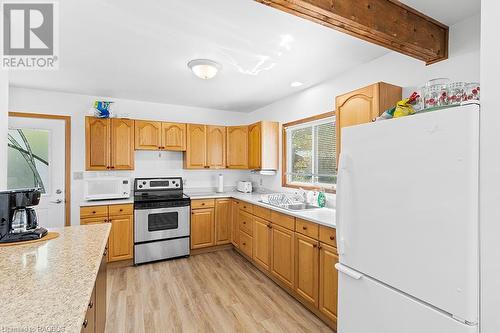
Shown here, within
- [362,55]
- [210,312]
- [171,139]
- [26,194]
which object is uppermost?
[362,55]

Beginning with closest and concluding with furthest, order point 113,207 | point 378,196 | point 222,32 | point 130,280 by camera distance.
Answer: point 378,196, point 222,32, point 130,280, point 113,207

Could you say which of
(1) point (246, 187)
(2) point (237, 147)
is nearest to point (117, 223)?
(1) point (246, 187)

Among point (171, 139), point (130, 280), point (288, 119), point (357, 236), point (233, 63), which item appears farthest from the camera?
point (171, 139)

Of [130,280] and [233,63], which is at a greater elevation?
[233,63]

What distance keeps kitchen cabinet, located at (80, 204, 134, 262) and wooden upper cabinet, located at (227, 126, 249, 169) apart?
5.76 ft

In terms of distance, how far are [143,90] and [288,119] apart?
209 centimetres

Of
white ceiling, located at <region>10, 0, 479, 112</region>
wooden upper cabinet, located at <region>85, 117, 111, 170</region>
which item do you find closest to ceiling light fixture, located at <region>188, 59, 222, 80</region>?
white ceiling, located at <region>10, 0, 479, 112</region>

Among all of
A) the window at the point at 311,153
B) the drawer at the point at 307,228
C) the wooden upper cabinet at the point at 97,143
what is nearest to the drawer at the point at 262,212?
the drawer at the point at 307,228

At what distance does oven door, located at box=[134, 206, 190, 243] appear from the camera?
3.41 meters

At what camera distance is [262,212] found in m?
3.14

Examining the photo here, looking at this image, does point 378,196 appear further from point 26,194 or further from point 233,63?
point 26,194

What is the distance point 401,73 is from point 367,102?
458 millimetres

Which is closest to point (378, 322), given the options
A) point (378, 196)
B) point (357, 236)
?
point (357, 236)

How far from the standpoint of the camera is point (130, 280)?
297 cm
